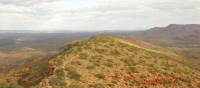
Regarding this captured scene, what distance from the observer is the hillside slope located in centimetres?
5081

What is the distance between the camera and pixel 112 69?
2270 inches

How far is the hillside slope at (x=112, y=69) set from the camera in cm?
5081

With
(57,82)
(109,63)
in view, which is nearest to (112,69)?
(109,63)

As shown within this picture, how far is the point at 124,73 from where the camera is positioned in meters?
56.8

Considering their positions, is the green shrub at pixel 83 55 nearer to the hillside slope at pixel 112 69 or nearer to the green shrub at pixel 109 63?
the hillside slope at pixel 112 69

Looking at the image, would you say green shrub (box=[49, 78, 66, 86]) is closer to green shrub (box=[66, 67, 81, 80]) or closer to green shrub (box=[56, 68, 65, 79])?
green shrub (box=[56, 68, 65, 79])

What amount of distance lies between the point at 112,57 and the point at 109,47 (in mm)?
5791

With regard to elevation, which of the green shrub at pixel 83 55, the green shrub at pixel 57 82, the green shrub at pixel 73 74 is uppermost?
the green shrub at pixel 83 55

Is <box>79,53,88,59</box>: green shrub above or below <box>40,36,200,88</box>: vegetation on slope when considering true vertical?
above

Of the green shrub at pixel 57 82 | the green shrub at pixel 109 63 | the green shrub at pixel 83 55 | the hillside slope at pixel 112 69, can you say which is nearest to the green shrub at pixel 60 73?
the hillside slope at pixel 112 69

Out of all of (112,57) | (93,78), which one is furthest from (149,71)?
A: (93,78)

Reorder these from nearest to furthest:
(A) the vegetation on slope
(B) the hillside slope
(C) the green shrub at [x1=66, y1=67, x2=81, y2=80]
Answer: (B) the hillside slope
(A) the vegetation on slope
(C) the green shrub at [x1=66, y1=67, x2=81, y2=80]

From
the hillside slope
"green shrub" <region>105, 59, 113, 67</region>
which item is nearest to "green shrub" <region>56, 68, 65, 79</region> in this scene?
the hillside slope

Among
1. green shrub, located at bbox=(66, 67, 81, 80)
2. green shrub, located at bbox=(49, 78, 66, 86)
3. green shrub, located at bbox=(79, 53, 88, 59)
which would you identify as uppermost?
green shrub, located at bbox=(79, 53, 88, 59)
